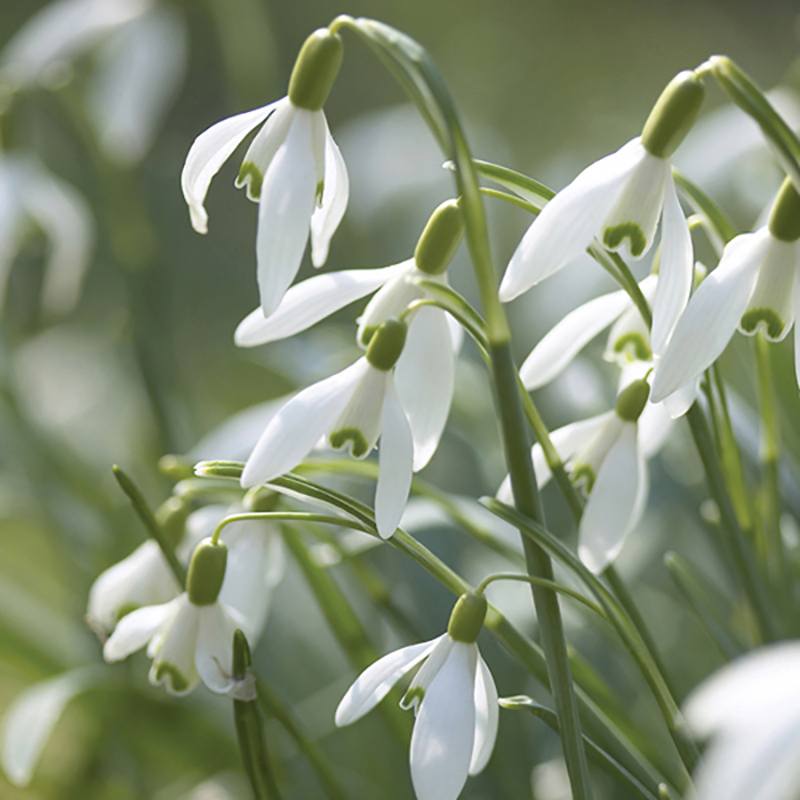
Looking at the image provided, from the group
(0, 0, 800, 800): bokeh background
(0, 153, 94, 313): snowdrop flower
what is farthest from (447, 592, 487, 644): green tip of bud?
(0, 153, 94, 313): snowdrop flower

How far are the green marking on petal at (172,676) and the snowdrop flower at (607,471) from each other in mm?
141

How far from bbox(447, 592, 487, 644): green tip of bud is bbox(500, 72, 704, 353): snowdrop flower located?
97mm

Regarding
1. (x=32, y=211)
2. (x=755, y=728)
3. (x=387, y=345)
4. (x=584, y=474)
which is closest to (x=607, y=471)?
(x=584, y=474)

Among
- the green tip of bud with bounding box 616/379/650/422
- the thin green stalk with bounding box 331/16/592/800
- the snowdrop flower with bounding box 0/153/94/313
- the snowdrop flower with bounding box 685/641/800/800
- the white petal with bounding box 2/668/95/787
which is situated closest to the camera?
the snowdrop flower with bounding box 685/641/800/800

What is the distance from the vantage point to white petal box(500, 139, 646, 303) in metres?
0.42

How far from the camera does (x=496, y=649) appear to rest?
2.60 feet

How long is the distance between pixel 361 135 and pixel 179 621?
1115 millimetres

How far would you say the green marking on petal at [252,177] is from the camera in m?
0.47

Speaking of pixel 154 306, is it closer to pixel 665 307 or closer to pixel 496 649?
pixel 496 649

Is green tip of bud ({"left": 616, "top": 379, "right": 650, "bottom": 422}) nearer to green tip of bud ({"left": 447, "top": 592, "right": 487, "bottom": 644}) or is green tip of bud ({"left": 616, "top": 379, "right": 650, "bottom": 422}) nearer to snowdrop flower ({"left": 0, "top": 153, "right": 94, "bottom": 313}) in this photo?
green tip of bud ({"left": 447, "top": 592, "right": 487, "bottom": 644})

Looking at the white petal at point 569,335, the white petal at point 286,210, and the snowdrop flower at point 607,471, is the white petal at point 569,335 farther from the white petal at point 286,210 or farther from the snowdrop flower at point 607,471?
the white petal at point 286,210

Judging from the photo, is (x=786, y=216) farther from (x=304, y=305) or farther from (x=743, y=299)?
(x=304, y=305)

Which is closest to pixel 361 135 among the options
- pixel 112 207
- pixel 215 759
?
pixel 112 207

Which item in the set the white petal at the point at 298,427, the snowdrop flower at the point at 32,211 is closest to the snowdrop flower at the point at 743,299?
the white petal at the point at 298,427
